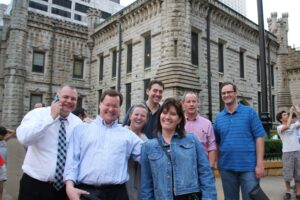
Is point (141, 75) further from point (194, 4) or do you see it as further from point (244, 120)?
point (244, 120)

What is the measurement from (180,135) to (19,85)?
76.3 feet

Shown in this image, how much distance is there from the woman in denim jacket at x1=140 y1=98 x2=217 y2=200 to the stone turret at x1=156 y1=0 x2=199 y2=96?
12.8 meters

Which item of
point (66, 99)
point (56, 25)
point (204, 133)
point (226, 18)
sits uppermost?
point (56, 25)

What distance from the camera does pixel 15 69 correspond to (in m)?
23.0

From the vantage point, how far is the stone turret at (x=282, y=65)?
2752cm

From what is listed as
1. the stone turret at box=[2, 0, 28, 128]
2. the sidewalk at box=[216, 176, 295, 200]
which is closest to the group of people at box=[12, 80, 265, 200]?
the sidewalk at box=[216, 176, 295, 200]

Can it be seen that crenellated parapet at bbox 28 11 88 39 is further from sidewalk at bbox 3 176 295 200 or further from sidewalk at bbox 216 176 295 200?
sidewalk at bbox 216 176 295 200

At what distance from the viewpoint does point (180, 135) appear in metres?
2.95

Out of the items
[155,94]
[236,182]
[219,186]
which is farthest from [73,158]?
[219,186]

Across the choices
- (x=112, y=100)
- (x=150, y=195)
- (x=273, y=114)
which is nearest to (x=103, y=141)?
(x=112, y=100)

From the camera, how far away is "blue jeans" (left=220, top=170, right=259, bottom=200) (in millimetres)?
4148

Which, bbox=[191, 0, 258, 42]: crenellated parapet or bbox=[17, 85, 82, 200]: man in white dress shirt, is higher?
bbox=[191, 0, 258, 42]: crenellated parapet

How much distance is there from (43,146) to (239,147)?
290 cm

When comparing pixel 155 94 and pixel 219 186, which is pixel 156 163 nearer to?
pixel 155 94
